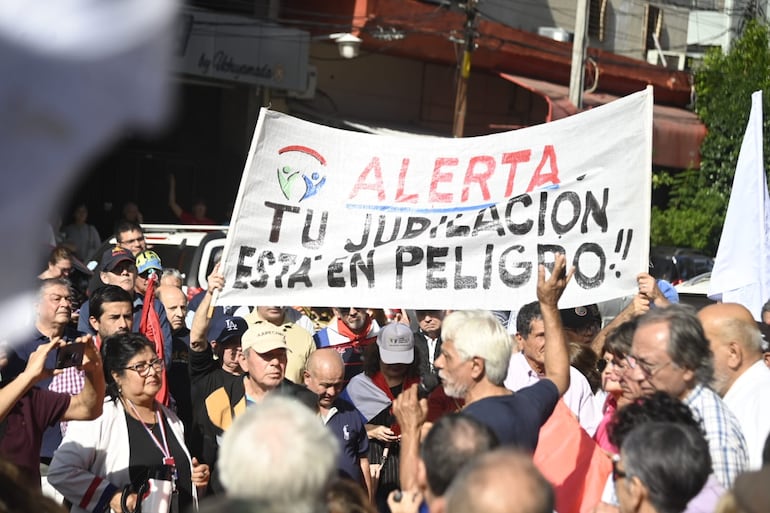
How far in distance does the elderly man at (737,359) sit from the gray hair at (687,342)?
0.61 m

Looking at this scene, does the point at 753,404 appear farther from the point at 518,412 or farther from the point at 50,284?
the point at 50,284

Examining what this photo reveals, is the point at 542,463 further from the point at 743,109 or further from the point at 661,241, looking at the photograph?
the point at 743,109

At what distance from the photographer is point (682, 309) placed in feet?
14.6

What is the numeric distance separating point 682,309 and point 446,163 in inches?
99.3

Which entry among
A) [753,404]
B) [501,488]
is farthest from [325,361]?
[501,488]

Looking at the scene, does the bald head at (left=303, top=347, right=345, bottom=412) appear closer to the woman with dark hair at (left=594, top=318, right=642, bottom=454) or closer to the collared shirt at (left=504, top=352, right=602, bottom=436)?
the collared shirt at (left=504, top=352, right=602, bottom=436)

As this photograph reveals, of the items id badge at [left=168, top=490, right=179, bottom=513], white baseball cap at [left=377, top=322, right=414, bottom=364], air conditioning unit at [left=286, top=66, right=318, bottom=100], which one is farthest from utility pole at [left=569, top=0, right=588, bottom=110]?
id badge at [left=168, top=490, right=179, bottom=513]

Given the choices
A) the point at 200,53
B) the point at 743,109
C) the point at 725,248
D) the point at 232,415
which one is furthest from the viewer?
the point at 743,109

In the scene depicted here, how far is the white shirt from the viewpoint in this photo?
479 cm

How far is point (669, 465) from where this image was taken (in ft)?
11.2

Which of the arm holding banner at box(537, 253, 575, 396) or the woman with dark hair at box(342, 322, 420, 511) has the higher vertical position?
the arm holding banner at box(537, 253, 575, 396)

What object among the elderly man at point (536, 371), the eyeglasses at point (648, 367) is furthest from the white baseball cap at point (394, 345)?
the eyeglasses at point (648, 367)

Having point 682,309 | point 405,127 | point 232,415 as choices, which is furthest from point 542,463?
point 405,127

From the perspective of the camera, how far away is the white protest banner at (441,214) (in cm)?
640
